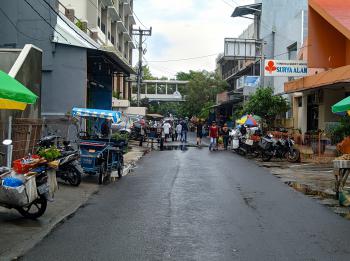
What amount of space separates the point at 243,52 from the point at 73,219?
1154 inches

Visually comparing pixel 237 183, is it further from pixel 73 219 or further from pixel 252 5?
pixel 252 5

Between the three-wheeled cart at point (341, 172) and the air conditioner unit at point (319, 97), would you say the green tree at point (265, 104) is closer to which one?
the air conditioner unit at point (319, 97)

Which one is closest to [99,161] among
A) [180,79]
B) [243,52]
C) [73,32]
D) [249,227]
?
[249,227]

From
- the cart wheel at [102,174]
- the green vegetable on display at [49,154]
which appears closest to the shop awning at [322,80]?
the cart wheel at [102,174]

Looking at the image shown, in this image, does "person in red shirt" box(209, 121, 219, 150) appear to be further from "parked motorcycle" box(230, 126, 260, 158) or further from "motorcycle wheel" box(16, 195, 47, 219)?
"motorcycle wheel" box(16, 195, 47, 219)

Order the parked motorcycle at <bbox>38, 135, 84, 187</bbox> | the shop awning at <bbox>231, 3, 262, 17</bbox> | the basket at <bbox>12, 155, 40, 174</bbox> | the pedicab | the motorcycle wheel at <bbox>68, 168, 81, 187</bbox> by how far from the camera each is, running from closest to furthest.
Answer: the basket at <bbox>12, 155, 40, 174</bbox>, the parked motorcycle at <bbox>38, 135, 84, 187</bbox>, the motorcycle wheel at <bbox>68, 168, 81, 187</bbox>, the pedicab, the shop awning at <bbox>231, 3, 262, 17</bbox>

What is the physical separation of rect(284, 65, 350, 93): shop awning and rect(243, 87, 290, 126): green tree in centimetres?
144

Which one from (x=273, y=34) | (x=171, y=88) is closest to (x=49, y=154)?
(x=273, y=34)

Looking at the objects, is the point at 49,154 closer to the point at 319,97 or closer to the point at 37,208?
the point at 37,208

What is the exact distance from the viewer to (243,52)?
36562mm

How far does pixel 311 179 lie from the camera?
1562 cm

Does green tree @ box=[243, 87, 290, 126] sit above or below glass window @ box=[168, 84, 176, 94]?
below

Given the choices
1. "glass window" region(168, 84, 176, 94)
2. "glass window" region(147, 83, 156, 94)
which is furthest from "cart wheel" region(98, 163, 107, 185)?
"glass window" region(147, 83, 156, 94)

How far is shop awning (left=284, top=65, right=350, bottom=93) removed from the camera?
20.5 meters
